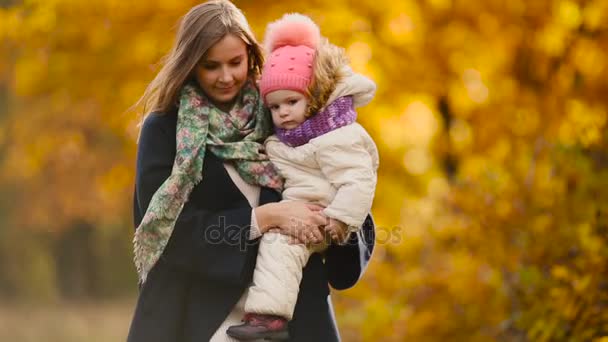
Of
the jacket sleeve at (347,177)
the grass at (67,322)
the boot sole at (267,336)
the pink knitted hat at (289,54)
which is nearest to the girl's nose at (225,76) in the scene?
the pink knitted hat at (289,54)

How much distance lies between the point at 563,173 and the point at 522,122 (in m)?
3.17

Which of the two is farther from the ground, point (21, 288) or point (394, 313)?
point (21, 288)

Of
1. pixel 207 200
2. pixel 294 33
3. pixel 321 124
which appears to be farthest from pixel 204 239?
pixel 294 33

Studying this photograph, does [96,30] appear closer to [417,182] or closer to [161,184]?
[417,182]

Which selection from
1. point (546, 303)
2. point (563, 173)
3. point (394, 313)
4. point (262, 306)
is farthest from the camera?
point (394, 313)

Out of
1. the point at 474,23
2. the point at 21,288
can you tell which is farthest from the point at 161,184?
the point at 21,288

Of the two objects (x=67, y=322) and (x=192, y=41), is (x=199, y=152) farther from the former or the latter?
(x=67, y=322)

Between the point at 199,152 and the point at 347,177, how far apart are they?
1.61 feet

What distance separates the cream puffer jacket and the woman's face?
225 millimetres

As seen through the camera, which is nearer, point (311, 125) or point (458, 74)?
point (311, 125)

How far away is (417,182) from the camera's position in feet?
33.2

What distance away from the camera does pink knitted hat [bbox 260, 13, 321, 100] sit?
325cm

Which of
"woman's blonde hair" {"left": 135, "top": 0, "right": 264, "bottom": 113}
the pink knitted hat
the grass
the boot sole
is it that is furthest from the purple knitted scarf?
the grass

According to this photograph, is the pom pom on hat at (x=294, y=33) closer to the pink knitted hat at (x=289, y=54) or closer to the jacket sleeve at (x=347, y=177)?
the pink knitted hat at (x=289, y=54)
